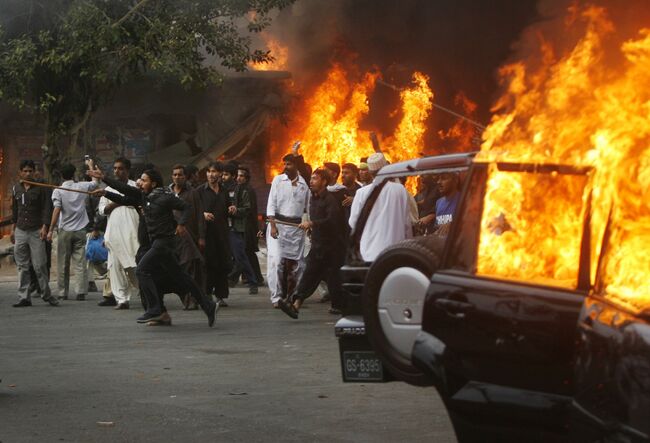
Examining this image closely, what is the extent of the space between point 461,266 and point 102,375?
4.56 metres

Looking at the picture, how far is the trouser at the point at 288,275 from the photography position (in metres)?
15.4

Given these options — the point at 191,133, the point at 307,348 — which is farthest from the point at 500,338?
the point at 191,133

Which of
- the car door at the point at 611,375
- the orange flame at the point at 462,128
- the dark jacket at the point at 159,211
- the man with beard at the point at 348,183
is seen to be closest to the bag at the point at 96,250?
the man with beard at the point at 348,183

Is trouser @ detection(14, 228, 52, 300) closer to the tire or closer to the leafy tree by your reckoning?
the leafy tree

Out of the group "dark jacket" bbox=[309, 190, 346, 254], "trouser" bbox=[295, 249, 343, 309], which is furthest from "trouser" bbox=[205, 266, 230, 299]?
"trouser" bbox=[295, 249, 343, 309]

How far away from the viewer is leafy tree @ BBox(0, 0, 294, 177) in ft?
66.4

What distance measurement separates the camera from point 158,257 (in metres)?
13.3

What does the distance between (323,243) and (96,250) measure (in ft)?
14.4

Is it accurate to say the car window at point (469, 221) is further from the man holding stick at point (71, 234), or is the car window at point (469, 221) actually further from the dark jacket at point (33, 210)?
the man holding stick at point (71, 234)

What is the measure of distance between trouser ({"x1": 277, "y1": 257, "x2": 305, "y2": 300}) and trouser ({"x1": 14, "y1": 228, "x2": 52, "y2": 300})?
3.07 meters

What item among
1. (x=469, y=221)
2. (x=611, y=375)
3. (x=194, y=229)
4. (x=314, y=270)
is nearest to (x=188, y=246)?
(x=194, y=229)

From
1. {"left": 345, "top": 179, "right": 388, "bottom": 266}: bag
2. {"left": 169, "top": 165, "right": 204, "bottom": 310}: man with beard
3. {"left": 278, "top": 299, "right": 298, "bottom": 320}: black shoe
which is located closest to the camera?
{"left": 345, "top": 179, "right": 388, "bottom": 266}: bag

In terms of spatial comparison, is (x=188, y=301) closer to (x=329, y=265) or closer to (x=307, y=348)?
(x=329, y=265)

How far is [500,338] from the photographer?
17.8ft
